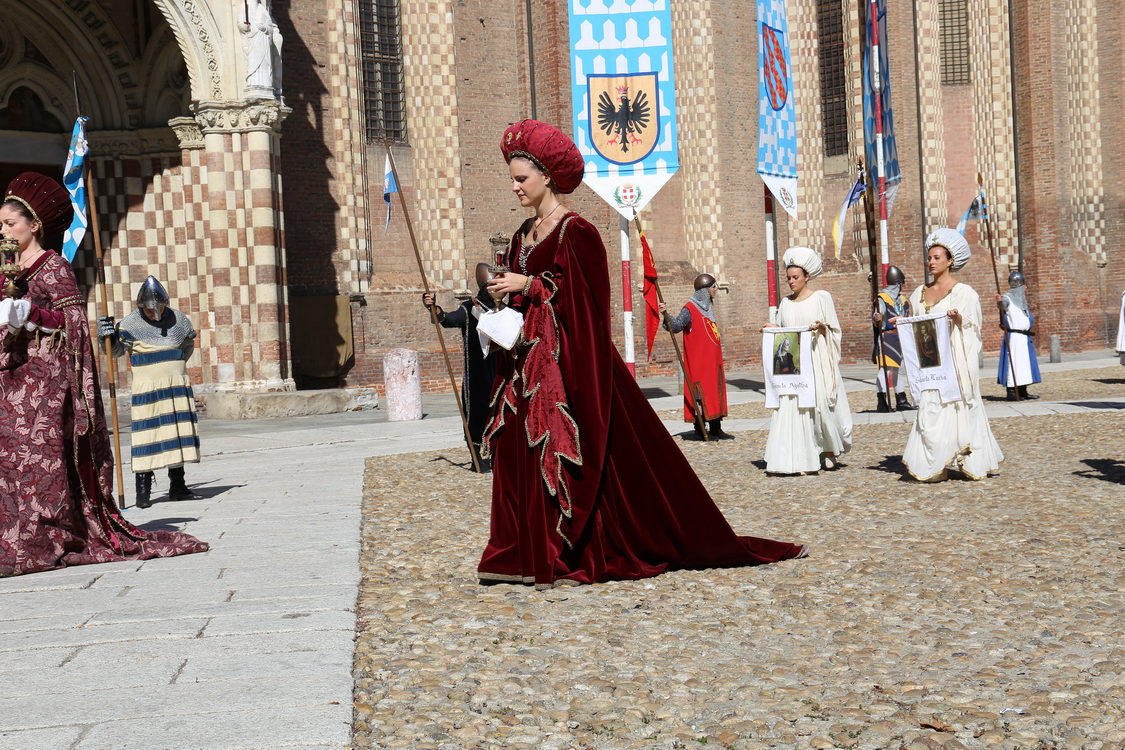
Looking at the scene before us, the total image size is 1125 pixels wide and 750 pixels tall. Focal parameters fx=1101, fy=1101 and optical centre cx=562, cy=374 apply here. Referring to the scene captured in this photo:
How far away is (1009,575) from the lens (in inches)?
200

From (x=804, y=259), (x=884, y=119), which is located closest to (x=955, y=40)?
(x=884, y=119)

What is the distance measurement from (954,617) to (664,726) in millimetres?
1733

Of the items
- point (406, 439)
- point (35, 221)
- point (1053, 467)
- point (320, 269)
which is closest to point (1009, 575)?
point (1053, 467)

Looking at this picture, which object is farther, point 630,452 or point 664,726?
point 630,452

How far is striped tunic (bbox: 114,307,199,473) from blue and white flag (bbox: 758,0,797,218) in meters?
8.77

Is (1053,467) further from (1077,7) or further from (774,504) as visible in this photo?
(1077,7)

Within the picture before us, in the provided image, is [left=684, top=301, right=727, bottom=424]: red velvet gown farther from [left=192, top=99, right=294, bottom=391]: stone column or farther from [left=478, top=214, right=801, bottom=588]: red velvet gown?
[left=192, top=99, right=294, bottom=391]: stone column

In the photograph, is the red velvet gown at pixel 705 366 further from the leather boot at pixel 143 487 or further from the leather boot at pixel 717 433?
the leather boot at pixel 143 487

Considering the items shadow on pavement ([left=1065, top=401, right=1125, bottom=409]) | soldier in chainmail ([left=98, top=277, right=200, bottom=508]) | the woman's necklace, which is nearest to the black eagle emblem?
shadow on pavement ([left=1065, top=401, right=1125, bottom=409])

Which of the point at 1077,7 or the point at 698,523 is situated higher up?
the point at 1077,7

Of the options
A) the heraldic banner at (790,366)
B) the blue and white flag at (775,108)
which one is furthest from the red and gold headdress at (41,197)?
the blue and white flag at (775,108)

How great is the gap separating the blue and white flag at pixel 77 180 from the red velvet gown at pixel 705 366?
620 centimetres

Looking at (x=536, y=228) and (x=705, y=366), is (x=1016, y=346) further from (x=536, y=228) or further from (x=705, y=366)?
(x=536, y=228)

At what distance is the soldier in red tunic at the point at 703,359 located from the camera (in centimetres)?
1180
